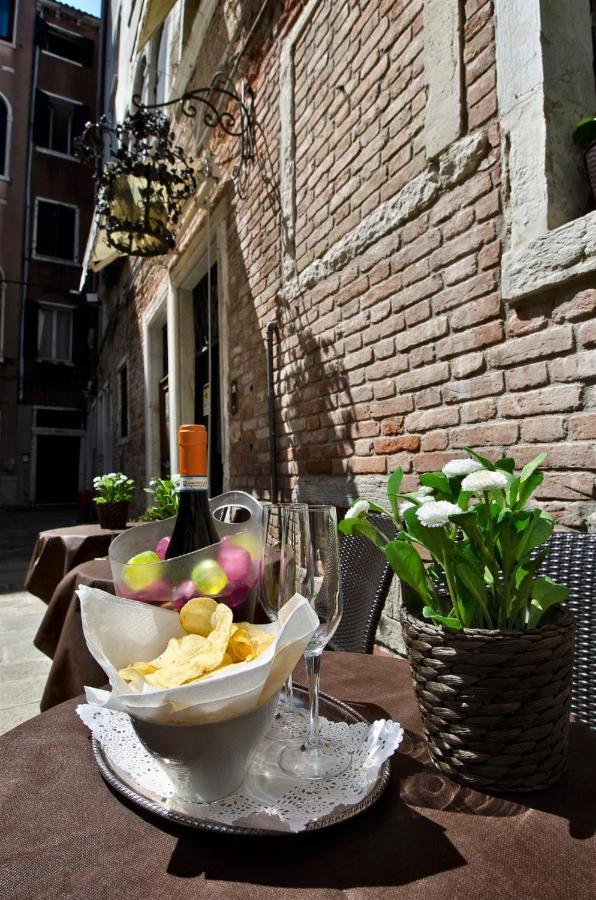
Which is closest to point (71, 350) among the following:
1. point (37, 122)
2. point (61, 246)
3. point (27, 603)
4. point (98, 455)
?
point (61, 246)

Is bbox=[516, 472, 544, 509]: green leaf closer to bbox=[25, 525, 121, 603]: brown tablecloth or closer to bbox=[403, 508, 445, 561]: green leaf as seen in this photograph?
bbox=[403, 508, 445, 561]: green leaf

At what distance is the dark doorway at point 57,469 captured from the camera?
55.7 ft

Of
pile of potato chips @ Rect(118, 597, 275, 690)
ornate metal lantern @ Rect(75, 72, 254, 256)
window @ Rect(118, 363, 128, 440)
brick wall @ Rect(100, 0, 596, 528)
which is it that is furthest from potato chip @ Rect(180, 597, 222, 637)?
window @ Rect(118, 363, 128, 440)

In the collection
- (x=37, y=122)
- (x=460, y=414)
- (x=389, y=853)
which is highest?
(x=37, y=122)

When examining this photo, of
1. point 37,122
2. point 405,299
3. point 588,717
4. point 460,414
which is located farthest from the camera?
point 37,122

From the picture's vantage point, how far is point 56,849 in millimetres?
496

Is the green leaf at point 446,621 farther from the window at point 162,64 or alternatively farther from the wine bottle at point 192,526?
the window at point 162,64

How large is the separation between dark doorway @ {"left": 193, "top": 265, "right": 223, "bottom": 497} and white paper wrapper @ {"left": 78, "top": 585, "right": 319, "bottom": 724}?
4221 mm

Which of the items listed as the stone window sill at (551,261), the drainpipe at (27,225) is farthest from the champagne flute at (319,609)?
the drainpipe at (27,225)

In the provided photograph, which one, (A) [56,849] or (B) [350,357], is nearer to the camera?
(A) [56,849]

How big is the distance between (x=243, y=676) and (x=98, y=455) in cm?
1444

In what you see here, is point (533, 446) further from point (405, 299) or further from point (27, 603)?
point (27, 603)

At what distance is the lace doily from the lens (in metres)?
0.53

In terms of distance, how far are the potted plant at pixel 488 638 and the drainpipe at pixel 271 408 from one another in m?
2.84
